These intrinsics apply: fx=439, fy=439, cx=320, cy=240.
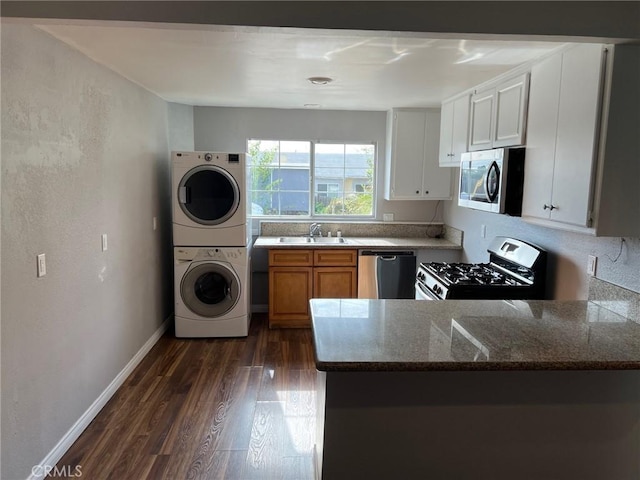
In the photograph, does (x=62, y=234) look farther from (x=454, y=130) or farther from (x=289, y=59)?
(x=454, y=130)

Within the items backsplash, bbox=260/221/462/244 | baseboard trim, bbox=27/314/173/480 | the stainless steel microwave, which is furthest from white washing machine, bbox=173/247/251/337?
the stainless steel microwave

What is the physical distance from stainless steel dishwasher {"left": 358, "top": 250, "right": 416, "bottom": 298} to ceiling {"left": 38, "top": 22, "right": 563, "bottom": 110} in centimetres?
146

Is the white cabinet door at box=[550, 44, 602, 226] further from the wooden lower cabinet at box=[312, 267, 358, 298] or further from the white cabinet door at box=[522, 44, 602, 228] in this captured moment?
the wooden lower cabinet at box=[312, 267, 358, 298]

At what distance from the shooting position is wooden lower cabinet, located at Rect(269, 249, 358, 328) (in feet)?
13.9

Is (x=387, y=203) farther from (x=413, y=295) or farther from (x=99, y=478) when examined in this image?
(x=99, y=478)

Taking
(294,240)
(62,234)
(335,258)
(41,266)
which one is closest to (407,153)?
(335,258)

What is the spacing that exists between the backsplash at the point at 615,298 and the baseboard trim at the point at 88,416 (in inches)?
114

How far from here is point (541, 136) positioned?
2287 millimetres

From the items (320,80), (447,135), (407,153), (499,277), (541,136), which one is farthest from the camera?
(407,153)

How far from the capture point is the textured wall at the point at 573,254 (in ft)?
6.75

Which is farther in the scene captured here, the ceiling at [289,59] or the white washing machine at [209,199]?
the white washing machine at [209,199]

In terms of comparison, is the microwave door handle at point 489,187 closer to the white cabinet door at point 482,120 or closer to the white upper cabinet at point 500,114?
the white upper cabinet at point 500,114

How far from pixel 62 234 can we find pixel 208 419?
4.56ft

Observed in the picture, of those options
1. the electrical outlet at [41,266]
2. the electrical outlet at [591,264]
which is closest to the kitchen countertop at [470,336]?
the electrical outlet at [591,264]
